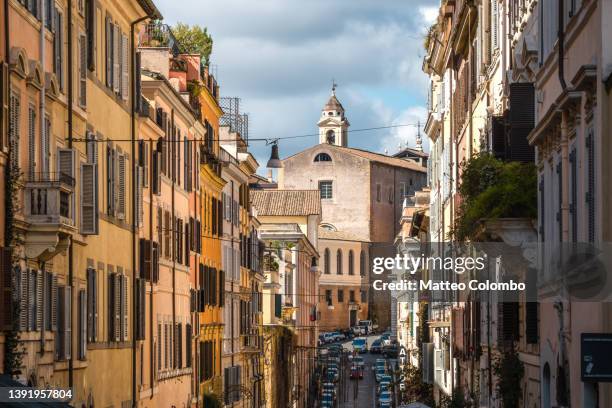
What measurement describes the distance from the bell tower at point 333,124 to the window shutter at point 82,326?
15397 centimetres

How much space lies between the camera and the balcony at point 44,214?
25703 mm

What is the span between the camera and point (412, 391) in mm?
70500

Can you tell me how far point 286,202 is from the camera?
11700cm

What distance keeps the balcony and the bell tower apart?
160m

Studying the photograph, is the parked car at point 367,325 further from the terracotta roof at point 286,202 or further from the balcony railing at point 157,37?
the balcony railing at point 157,37

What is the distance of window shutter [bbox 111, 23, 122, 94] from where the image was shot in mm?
35625

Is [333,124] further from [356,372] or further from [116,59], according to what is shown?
[116,59]

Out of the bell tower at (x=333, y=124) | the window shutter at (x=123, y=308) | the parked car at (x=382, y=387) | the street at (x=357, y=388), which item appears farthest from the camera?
the bell tower at (x=333, y=124)

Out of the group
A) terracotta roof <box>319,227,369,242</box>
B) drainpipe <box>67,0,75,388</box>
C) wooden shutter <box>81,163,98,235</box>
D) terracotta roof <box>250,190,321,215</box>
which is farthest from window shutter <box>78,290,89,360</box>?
terracotta roof <box>319,227,369,242</box>

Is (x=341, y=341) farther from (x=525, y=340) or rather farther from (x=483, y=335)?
(x=525, y=340)

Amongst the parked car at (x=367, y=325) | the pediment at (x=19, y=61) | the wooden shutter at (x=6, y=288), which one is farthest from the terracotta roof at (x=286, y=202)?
the wooden shutter at (x=6, y=288)

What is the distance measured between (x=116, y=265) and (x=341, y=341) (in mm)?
111440

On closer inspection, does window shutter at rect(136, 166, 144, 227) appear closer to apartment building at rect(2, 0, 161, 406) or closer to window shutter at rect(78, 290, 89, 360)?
apartment building at rect(2, 0, 161, 406)

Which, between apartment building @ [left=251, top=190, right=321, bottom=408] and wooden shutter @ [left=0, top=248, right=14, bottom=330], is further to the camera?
apartment building @ [left=251, top=190, right=321, bottom=408]
